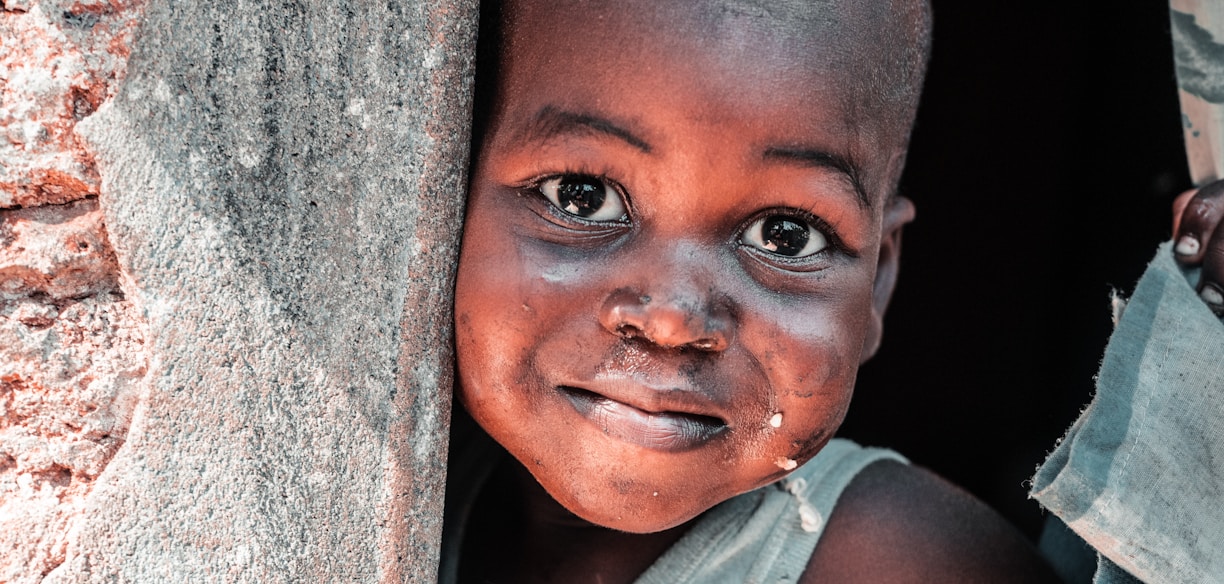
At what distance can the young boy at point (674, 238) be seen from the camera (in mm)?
1115

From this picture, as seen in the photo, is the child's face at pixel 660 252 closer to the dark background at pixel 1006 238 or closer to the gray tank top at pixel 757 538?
the gray tank top at pixel 757 538

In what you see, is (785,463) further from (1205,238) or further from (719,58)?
(1205,238)

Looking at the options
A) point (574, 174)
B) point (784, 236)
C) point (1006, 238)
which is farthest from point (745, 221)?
point (1006, 238)

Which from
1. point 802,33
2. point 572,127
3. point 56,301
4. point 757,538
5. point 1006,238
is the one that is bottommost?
point 1006,238

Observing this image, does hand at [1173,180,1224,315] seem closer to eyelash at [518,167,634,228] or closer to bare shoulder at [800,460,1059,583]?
bare shoulder at [800,460,1059,583]

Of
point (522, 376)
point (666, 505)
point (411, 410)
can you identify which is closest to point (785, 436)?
point (666, 505)

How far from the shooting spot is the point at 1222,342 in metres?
1.28

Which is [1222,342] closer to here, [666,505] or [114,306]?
[666,505]

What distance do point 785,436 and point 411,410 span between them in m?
0.42

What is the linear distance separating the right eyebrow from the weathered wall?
0.19 meters

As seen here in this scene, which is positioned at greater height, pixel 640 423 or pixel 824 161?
pixel 824 161

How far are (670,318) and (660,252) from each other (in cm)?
8

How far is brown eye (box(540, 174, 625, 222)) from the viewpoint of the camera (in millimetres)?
1190

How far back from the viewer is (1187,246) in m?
1.40
